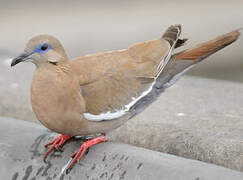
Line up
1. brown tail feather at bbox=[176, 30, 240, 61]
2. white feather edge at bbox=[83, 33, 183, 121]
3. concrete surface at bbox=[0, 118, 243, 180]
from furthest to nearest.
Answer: brown tail feather at bbox=[176, 30, 240, 61]
white feather edge at bbox=[83, 33, 183, 121]
concrete surface at bbox=[0, 118, 243, 180]

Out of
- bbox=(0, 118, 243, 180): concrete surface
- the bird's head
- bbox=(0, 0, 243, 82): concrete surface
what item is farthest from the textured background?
the bird's head

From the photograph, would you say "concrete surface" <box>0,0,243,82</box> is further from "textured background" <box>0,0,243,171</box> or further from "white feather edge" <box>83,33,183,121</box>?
"white feather edge" <box>83,33,183,121</box>

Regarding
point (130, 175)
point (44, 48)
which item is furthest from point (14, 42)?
point (130, 175)

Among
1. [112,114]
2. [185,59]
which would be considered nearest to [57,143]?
[112,114]

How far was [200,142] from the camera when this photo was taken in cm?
311

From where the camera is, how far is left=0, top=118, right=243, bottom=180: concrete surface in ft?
8.11

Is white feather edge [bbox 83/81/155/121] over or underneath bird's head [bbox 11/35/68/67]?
underneath

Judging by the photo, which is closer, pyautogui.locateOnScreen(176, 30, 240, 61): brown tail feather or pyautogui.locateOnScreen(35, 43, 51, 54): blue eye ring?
pyautogui.locateOnScreen(35, 43, 51, 54): blue eye ring

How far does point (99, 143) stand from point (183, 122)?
0.69 meters

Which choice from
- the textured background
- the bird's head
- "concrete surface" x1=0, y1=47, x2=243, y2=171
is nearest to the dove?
the bird's head

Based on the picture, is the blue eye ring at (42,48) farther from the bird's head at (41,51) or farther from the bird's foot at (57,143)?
the bird's foot at (57,143)

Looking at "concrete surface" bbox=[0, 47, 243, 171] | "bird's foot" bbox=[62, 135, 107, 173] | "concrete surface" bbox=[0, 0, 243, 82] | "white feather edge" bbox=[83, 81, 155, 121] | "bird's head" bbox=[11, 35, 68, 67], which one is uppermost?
"bird's head" bbox=[11, 35, 68, 67]

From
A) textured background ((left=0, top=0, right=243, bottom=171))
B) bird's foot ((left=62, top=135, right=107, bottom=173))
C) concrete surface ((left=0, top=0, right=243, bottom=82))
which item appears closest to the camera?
bird's foot ((left=62, top=135, right=107, bottom=173))

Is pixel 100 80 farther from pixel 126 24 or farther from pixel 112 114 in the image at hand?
pixel 126 24
